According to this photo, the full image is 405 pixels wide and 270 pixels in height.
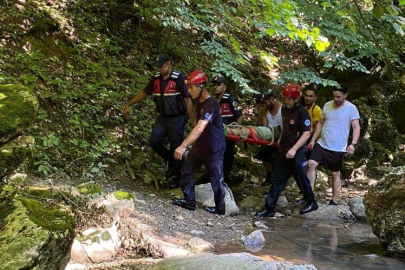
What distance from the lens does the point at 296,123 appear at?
681 centimetres

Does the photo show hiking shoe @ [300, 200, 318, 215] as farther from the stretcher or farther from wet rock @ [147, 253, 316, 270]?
wet rock @ [147, 253, 316, 270]

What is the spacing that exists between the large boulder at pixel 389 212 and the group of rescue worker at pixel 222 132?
140 cm

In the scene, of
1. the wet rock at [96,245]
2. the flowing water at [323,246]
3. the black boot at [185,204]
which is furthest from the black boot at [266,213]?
the wet rock at [96,245]

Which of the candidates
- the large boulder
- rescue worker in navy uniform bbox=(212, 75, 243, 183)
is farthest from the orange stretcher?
→ the large boulder

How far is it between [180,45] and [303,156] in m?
5.44

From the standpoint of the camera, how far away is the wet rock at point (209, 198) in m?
6.65

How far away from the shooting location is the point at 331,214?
713 centimetres

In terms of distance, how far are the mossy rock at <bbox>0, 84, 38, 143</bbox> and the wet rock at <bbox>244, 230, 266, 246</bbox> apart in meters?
3.05

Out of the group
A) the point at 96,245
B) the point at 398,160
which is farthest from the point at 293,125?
the point at 398,160

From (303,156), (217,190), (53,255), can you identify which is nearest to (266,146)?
(303,156)

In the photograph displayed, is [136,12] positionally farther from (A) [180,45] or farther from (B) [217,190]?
(B) [217,190]

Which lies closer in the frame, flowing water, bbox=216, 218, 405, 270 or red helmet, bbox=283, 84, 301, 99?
flowing water, bbox=216, 218, 405, 270

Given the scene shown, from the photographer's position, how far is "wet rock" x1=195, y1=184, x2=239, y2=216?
21.8ft

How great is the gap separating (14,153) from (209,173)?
10.7 ft
